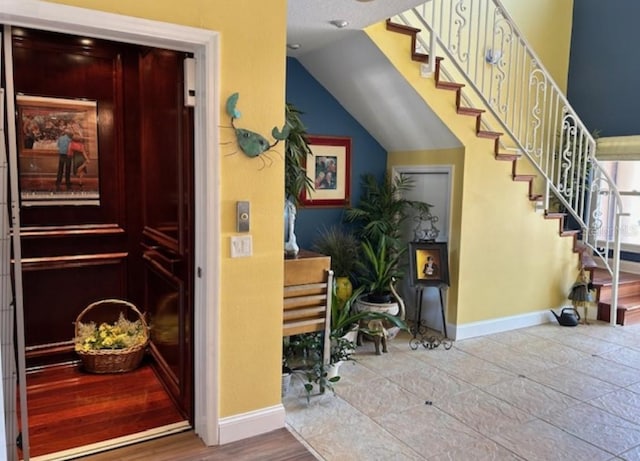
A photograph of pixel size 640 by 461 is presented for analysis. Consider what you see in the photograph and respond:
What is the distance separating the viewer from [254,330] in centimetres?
278

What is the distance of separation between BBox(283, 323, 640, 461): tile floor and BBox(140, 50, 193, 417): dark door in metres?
0.83

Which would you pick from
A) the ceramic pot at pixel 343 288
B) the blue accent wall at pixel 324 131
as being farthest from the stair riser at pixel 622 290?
the ceramic pot at pixel 343 288

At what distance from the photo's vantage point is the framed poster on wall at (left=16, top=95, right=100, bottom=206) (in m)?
3.50

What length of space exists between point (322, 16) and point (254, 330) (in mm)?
2213

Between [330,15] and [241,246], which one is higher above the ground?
[330,15]

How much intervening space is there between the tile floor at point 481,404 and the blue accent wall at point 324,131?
53.9 inches

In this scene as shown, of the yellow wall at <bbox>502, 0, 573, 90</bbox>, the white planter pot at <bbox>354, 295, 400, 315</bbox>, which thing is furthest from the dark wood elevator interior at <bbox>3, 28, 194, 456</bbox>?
the yellow wall at <bbox>502, 0, 573, 90</bbox>

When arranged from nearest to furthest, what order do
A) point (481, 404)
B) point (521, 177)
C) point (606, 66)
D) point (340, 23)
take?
1. point (481, 404)
2. point (340, 23)
3. point (521, 177)
4. point (606, 66)

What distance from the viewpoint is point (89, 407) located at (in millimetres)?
3129

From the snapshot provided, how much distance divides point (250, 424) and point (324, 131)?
302 cm

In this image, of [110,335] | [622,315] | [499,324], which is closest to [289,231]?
[110,335]

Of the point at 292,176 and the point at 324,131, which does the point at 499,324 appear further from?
the point at 292,176

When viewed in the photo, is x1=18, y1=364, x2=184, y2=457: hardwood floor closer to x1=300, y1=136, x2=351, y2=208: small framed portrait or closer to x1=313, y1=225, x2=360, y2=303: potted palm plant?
x1=313, y1=225, x2=360, y2=303: potted palm plant

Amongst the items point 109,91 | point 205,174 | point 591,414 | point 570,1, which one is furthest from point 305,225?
point 570,1
